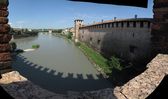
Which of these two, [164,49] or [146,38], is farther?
[146,38]

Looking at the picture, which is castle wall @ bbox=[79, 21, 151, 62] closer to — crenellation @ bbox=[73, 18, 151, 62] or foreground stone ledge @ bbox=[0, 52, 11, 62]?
crenellation @ bbox=[73, 18, 151, 62]

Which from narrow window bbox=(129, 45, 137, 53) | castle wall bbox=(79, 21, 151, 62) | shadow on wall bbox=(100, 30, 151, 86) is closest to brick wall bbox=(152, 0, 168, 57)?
shadow on wall bbox=(100, 30, 151, 86)

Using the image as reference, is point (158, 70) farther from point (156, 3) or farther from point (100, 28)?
point (100, 28)

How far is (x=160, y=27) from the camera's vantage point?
12.8 ft

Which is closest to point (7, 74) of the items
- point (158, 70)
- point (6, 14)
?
point (6, 14)

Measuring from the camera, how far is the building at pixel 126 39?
12445 mm

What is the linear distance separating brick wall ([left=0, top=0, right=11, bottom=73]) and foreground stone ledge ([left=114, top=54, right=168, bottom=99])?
4.51 ft

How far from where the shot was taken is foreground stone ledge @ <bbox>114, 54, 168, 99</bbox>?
3.10 m

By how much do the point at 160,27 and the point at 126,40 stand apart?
11765 millimetres

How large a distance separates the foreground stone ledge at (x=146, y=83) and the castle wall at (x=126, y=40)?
27.5 feet

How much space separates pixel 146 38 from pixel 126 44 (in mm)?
3278

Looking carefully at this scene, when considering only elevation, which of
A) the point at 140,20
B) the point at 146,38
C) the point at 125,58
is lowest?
the point at 125,58

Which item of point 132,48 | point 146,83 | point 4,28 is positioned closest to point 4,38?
point 4,28

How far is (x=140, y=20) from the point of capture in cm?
1277
